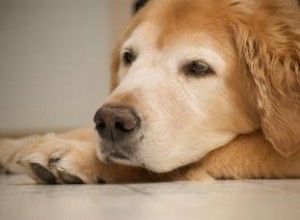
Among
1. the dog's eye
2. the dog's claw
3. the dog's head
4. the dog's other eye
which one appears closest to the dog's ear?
the dog's head

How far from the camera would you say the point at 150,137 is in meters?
1.88

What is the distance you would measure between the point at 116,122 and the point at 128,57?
0.56m

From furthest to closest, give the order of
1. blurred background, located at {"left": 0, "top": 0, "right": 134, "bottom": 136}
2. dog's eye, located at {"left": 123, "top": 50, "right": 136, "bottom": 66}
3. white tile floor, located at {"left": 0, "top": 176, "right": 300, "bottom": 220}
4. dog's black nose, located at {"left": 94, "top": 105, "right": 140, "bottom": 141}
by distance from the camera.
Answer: blurred background, located at {"left": 0, "top": 0, "right": 134, "bottom": 136}
dog's eye, located at {"left": 123, "top": 50, "right": 136, "bottom": 66}
dog's black nose, located at {"left": 94, "top": 105, "right": 140, "bottom": 141}
white tile floor, located at {"left": 0, "top": 176, "right": 300, "bottom": 220}

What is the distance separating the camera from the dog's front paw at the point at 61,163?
6.12 feet

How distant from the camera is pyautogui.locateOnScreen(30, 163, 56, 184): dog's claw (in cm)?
189

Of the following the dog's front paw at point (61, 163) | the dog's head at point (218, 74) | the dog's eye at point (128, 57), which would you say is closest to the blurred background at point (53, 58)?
the dog's eye at point (128, 57)

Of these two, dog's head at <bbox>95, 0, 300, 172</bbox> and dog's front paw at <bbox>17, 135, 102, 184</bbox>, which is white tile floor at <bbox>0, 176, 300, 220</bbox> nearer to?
dog's front paw at <bbox>17, 135, 102, 184</bbox>

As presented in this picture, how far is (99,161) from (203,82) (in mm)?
465

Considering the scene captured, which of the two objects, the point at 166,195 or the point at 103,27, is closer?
the point at 166,195

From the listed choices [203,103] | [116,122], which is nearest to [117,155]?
[116,122]

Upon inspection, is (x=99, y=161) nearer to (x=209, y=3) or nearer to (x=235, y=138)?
(x=235, y=138)

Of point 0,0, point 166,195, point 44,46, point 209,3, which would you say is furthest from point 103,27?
point 166,195

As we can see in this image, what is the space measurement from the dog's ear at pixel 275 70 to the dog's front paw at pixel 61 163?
0.60m

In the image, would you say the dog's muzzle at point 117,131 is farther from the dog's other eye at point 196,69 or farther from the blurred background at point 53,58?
the blurred background at point 53,58
